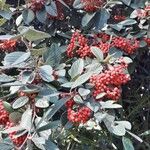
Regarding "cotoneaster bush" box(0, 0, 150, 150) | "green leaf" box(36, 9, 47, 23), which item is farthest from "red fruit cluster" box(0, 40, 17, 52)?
"green leaf" box(36, 9, 47, 23)

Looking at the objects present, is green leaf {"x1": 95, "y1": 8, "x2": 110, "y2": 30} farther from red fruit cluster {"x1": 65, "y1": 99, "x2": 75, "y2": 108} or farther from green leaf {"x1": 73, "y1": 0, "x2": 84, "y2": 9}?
red fruit cluster {"x1": 65, "y1": 99, "x2": 75, "y2": 108}

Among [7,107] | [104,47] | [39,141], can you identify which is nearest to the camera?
[39,141]

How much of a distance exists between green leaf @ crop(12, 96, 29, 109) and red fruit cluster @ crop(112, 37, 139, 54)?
0.35 meters

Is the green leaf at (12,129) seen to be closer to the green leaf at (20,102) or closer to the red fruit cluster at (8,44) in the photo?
the green leaf at (20,102)

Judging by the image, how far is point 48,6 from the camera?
1.33 m

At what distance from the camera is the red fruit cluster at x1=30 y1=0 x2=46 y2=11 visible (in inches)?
52.9

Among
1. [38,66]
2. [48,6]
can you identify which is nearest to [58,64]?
[38,66]

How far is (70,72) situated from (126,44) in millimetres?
226

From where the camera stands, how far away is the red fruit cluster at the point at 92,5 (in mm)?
1347

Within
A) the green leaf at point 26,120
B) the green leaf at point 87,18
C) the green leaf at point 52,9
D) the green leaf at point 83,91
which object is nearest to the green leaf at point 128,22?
the green leaf at point 87,18

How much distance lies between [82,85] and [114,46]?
0.21 meters

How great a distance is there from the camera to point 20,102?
1112 millimetres

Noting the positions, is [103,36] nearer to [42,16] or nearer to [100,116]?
[42,16]

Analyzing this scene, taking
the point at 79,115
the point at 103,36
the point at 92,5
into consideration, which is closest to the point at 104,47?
the point at 103,36
